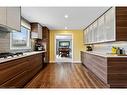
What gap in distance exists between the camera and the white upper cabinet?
302cm

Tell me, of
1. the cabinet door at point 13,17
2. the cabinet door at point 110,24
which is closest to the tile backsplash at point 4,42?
the cabinet door at point 13,17

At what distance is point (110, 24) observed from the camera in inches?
174

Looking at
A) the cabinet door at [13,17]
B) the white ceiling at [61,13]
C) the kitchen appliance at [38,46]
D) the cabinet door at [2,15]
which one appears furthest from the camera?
the kitchen appliance at [38,46]

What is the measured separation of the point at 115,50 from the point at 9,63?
320cm

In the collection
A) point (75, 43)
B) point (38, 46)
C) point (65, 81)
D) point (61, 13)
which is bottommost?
point (65, 81)

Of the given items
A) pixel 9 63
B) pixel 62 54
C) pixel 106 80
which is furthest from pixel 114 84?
pixel 62 54

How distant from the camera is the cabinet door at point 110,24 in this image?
416 centimetres

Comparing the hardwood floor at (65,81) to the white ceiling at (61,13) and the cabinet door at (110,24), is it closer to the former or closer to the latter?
the cabinet door at (110,24)

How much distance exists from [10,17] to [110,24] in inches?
104

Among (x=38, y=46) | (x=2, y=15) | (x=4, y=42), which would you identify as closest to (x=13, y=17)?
(x=2, y=15)

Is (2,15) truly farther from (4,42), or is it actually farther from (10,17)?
(4,42)

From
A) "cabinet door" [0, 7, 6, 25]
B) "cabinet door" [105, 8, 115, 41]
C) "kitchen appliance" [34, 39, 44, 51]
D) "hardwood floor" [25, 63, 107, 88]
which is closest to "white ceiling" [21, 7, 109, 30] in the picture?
"cabinet door" [105, 8, 115, 41]

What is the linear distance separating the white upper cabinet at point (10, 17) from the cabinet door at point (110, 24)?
→ 2436 millimetres

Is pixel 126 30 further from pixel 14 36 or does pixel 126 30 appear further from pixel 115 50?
pixel 14 36
